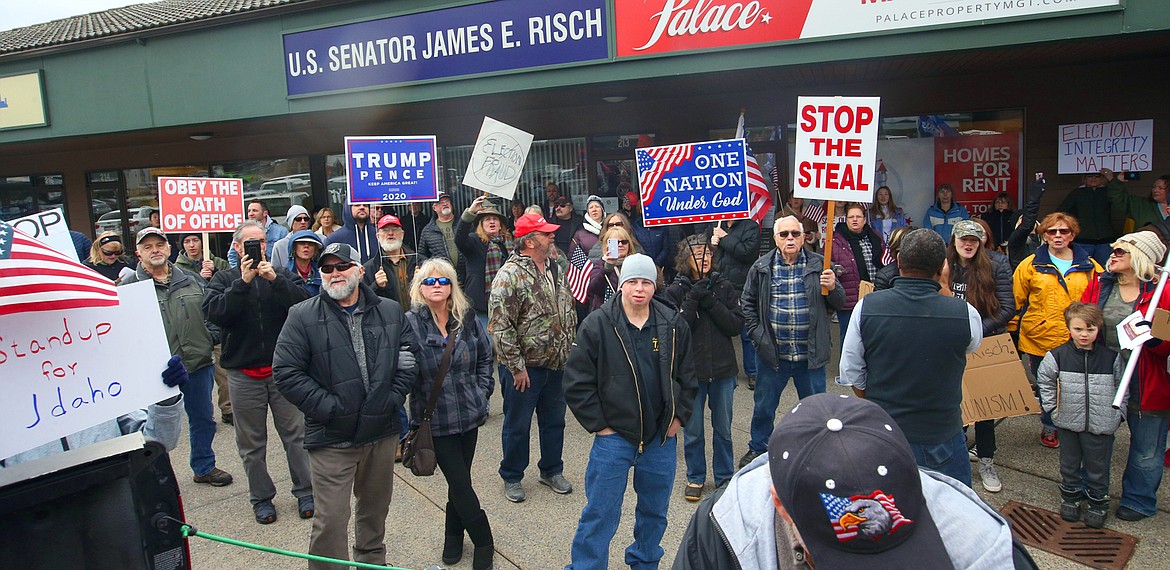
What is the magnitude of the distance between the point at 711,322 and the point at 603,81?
443 cm

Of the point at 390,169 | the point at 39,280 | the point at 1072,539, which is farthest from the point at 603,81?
the point at 39,280

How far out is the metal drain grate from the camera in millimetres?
4172

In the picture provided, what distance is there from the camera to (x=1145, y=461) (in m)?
4.54

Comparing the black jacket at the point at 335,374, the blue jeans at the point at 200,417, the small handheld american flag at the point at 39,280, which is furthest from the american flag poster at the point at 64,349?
the blue jeans at the point at 200,417

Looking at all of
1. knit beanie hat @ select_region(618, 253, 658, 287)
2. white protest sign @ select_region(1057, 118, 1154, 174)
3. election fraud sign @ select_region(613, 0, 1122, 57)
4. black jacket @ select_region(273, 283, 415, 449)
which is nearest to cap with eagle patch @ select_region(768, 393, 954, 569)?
knit beanie hat @ select_region(618, 253, 658, 287)

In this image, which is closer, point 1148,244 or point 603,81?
point 1148,244

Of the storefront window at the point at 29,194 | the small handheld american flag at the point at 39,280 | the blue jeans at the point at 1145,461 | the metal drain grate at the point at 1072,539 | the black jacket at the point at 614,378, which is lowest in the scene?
the metal drain grate at the point at 1072,539

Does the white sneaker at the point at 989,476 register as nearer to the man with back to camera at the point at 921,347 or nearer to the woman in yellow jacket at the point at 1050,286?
the woman in yellow jacket at the point at 1050,286

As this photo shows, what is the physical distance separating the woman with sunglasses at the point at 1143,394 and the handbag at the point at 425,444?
3.94 m

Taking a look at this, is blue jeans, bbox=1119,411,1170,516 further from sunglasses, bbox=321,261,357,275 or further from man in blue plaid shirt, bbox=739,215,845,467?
sunglasses, bbox=321,261,357,275

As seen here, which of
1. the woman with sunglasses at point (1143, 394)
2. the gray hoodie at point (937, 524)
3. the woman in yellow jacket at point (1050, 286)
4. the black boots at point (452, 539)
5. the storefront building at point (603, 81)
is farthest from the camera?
the storefront building at point (603, 81)

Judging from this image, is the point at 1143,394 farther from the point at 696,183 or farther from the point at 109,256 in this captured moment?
the point at 109,256

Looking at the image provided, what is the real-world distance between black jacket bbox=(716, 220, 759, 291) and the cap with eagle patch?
16.6 ft

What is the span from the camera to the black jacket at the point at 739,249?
6.48m
